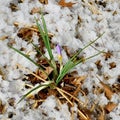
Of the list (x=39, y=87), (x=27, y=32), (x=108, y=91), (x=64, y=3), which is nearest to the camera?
(x=39, y=87)

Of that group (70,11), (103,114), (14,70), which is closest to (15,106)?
(14,70)

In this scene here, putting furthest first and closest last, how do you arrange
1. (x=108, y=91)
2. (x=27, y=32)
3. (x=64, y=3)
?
1. (x=64, y=3)
2. (x=27, y=32)
3. (x=108, y=91)

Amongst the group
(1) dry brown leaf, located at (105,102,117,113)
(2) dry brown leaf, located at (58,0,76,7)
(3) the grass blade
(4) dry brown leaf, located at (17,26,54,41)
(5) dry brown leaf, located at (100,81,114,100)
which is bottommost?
(1) dry brown leaf, located at (105,102,117,113)

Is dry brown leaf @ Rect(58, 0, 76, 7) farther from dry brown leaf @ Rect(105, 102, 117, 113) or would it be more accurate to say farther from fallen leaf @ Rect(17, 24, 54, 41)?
dry brown leaf @ Rect(105, 102, 117, 113)

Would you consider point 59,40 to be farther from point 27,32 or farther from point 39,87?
point 39,87

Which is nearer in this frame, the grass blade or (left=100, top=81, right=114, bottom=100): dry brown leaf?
the grass blade

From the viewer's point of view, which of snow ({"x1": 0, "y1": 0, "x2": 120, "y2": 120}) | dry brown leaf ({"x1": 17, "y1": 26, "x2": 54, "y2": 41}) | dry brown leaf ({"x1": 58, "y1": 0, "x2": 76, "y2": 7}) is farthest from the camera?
dry brown leaf ({"x1": 58, "y1": 0, "x2": 76, "y2": 7})

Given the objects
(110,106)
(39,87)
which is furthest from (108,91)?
(39,87)

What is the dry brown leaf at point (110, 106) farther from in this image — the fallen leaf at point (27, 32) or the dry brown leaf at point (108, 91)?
the fallen leaf at point (27, 32)

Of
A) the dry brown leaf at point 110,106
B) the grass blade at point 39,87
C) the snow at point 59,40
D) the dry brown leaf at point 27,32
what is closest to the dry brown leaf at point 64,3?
the snow at point 59,40

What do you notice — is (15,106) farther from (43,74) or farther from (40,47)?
(40,47)

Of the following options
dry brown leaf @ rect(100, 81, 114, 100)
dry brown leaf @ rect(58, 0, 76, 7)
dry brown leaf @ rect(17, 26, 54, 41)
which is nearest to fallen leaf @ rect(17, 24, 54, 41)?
dry brown leaf @ rect(17, 26, 54, 41)
